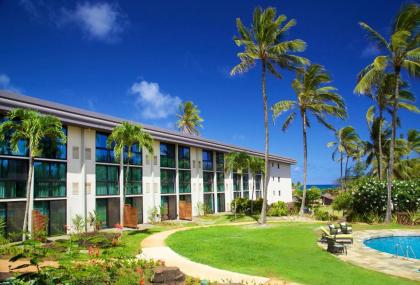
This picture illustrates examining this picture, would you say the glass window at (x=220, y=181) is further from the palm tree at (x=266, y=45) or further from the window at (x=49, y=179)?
the window at (x=49, y=179)

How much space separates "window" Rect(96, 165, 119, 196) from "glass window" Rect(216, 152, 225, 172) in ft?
49.4

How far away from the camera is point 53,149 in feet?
70.3

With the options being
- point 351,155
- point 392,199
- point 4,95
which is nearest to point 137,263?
point 4,95

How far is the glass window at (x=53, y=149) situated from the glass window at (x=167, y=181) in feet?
33.3

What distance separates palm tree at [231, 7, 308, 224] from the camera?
26188 millimetres

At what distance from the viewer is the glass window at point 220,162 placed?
3906cm

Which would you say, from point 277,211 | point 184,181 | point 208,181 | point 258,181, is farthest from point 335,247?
point 258,181

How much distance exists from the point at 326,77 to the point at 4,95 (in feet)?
79.1

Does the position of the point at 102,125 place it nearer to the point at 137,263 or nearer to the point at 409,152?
the point at 137,263

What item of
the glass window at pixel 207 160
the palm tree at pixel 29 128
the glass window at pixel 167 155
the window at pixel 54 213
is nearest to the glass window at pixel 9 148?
the palm tree at pixel 29 128

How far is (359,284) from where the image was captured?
10828 mm

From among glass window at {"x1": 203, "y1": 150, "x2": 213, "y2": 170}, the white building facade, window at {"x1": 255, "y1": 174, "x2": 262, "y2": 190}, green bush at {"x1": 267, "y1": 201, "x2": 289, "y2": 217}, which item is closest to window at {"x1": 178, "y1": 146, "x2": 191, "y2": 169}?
the white building facade

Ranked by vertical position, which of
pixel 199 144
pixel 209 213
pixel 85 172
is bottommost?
pixel 209 213

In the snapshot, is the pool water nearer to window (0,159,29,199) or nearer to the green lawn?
the green lawn
